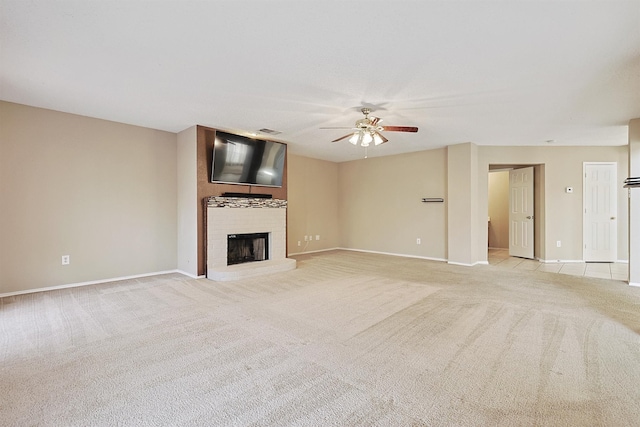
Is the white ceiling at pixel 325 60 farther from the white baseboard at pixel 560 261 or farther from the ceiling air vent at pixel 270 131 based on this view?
the white baseboard at pixel 560 261

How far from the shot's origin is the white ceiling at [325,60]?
1.98 meters

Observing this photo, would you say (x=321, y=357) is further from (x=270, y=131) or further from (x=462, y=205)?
(x=462, y=205)

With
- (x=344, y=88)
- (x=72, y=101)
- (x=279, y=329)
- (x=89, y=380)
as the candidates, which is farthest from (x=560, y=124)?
(x=72, y=101)

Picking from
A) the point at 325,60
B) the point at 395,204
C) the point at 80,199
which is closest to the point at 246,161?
the point at 80,199

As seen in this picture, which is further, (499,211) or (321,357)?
(499,211)

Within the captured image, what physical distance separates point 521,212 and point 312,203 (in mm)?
4866

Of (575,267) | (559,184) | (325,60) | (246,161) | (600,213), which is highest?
(325,60)

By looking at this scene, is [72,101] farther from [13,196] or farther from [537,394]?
[537,394]

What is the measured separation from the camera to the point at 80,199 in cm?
420

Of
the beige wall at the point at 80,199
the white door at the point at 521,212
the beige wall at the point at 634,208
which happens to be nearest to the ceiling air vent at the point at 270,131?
the beige wall at the point at 80,199

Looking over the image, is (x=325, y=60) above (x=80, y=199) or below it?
above

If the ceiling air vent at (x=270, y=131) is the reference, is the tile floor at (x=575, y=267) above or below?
below

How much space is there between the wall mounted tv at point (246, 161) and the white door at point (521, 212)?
17.6ft

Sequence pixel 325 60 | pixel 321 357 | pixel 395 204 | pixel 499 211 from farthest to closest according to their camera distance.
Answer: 1. pixel 499 211
2. pixel 395 204
3. pixel 325 60
4. pixel 321 357
